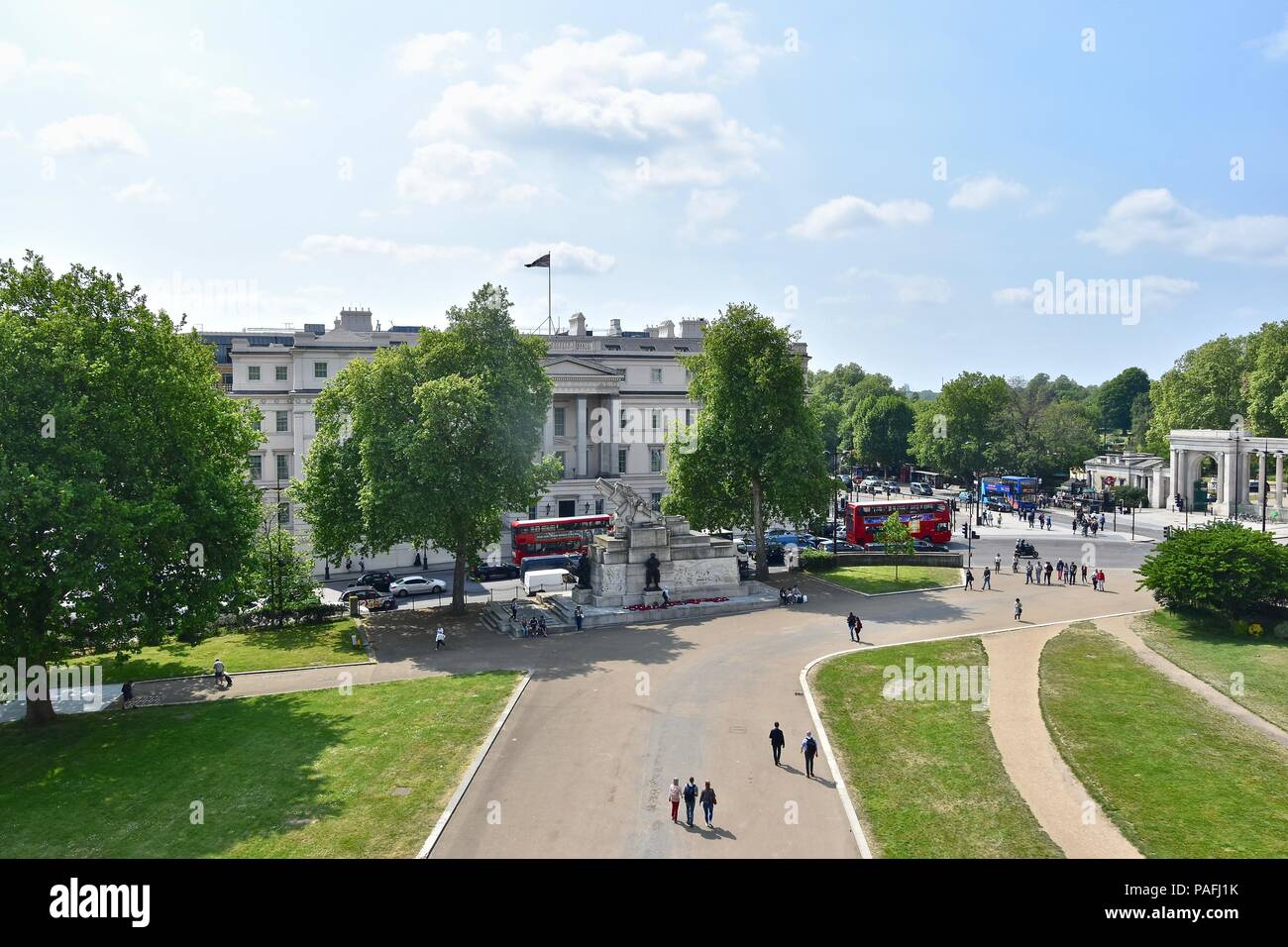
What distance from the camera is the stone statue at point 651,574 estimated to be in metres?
45.2

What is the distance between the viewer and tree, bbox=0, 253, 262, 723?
995 inches

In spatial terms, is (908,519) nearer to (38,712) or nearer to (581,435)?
(581,435)

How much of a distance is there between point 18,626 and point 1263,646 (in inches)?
1855

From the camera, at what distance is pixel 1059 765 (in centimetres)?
2400

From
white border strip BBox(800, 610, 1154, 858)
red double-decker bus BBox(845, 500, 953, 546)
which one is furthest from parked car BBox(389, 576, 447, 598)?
red double-decker bus BBox(845, 500, 953, 546)

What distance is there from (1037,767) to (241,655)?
1262 inches

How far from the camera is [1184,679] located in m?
32.2

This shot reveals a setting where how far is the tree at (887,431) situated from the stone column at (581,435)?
62553 mm

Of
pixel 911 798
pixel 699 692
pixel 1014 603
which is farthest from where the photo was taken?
pixel 1014 603

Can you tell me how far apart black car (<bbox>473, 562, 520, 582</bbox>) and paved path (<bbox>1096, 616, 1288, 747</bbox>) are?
3555 cm

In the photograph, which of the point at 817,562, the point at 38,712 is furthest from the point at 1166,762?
the point at 38,712
